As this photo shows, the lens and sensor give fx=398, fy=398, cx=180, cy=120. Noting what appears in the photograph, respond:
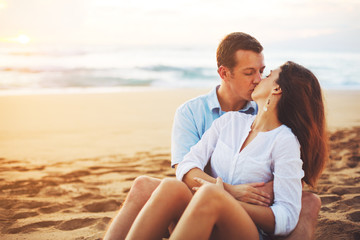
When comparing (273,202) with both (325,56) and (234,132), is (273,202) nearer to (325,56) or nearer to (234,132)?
(234,132)

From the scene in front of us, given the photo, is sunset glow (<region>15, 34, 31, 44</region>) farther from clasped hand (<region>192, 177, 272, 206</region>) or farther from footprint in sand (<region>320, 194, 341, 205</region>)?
clasped hand (<region>192, 177, 272, 206</region>)

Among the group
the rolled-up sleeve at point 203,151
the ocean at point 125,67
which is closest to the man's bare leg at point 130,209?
the rolled-up sleeve at point 203,151

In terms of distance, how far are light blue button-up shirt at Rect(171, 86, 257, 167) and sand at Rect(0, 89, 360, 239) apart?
39.3 inches

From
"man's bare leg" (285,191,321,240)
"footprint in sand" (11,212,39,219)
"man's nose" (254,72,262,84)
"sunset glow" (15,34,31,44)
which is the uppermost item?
"sunset glow" (15,34,31,44)

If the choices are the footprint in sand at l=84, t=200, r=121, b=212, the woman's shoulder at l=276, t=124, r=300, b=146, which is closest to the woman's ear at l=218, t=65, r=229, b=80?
the woman's shoulder at l=276, t=124, r=300, b=146

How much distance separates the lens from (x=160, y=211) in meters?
2.11

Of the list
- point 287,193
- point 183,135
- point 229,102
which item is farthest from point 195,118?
point 287,193

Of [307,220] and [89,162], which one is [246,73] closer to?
[307,220]

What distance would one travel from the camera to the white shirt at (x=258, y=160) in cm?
216

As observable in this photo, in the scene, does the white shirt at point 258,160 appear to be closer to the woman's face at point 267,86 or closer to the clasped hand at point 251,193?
the clasped hand at point 251,193

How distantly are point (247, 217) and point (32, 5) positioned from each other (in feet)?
53.1

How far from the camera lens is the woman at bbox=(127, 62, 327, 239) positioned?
1.99 metres

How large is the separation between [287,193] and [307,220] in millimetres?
309

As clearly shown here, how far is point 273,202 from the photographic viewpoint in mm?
2266
